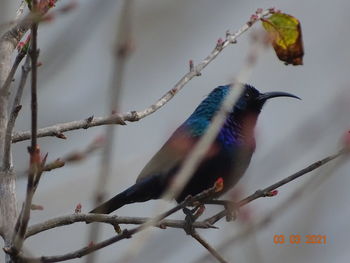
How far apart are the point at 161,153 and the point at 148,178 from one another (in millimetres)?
197

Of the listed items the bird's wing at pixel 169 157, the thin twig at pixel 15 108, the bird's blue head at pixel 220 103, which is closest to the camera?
the thin twig at pixel 15 108

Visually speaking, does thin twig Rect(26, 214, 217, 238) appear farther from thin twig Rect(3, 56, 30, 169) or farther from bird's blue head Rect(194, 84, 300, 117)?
bird's blue head Rect(194, 84, 300, 117)

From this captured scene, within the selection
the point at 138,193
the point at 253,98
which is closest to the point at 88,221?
the point at 138,193

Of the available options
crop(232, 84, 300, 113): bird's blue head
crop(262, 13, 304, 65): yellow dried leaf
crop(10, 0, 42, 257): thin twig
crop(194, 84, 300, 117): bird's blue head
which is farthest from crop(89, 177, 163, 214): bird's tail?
crop(10, 0, 42, 257): thin twig

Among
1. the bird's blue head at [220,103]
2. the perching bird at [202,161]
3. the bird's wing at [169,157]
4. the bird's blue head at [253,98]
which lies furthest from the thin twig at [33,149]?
the bird's blue head at [253,98]

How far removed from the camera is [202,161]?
4945mm

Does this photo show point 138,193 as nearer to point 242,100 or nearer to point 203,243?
point 242,100

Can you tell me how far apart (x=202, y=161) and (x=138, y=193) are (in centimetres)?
49

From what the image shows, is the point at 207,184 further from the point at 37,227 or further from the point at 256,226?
the point at 256,226

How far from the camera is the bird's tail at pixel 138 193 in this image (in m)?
4.80

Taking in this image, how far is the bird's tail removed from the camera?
4.80 meters

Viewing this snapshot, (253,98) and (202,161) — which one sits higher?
(253,98)

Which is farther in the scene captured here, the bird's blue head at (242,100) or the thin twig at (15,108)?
the bird's blue head at (242,100)

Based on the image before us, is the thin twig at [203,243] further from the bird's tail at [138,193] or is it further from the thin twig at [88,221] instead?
the bird's tail at [138,193]
